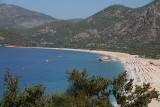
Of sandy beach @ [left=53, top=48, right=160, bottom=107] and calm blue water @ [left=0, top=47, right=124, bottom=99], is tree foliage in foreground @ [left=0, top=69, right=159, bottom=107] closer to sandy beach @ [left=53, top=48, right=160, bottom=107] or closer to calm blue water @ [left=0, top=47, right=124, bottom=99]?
calm blue water @ [left=0, top=47, right=124, bottom=99]

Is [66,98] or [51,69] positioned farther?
[51,69]

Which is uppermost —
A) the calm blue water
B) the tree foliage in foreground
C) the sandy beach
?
the tree foliage in foreground

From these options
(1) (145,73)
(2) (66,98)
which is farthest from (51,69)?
(2) (66,98)

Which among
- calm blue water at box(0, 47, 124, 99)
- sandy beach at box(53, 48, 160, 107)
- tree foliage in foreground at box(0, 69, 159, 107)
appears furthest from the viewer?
calm blue water at box(0, 47, 124, 99)

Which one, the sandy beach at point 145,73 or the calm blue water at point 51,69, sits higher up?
the sandy beach at point 145,73

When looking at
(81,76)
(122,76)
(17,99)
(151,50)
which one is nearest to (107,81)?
(122,76)

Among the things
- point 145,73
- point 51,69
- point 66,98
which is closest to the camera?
point 66,98

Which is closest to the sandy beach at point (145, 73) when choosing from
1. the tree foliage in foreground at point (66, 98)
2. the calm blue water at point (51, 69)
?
the calm blue water at point (51, 69)

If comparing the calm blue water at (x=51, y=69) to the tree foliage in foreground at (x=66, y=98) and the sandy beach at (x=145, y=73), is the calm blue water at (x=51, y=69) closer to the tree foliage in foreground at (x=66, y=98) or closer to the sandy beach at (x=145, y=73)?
the sandy beach at (x=145, y=73)

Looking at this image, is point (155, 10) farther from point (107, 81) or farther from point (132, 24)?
point (107, 81)

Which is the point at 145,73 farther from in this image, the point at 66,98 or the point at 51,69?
the point at 66,98

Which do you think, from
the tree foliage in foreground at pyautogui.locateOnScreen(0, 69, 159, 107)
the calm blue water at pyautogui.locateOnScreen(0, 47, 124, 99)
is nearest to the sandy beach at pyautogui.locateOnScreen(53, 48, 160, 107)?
the calm blue water at pyautogui.locateOnScreen(0, 47, 124, 99)
